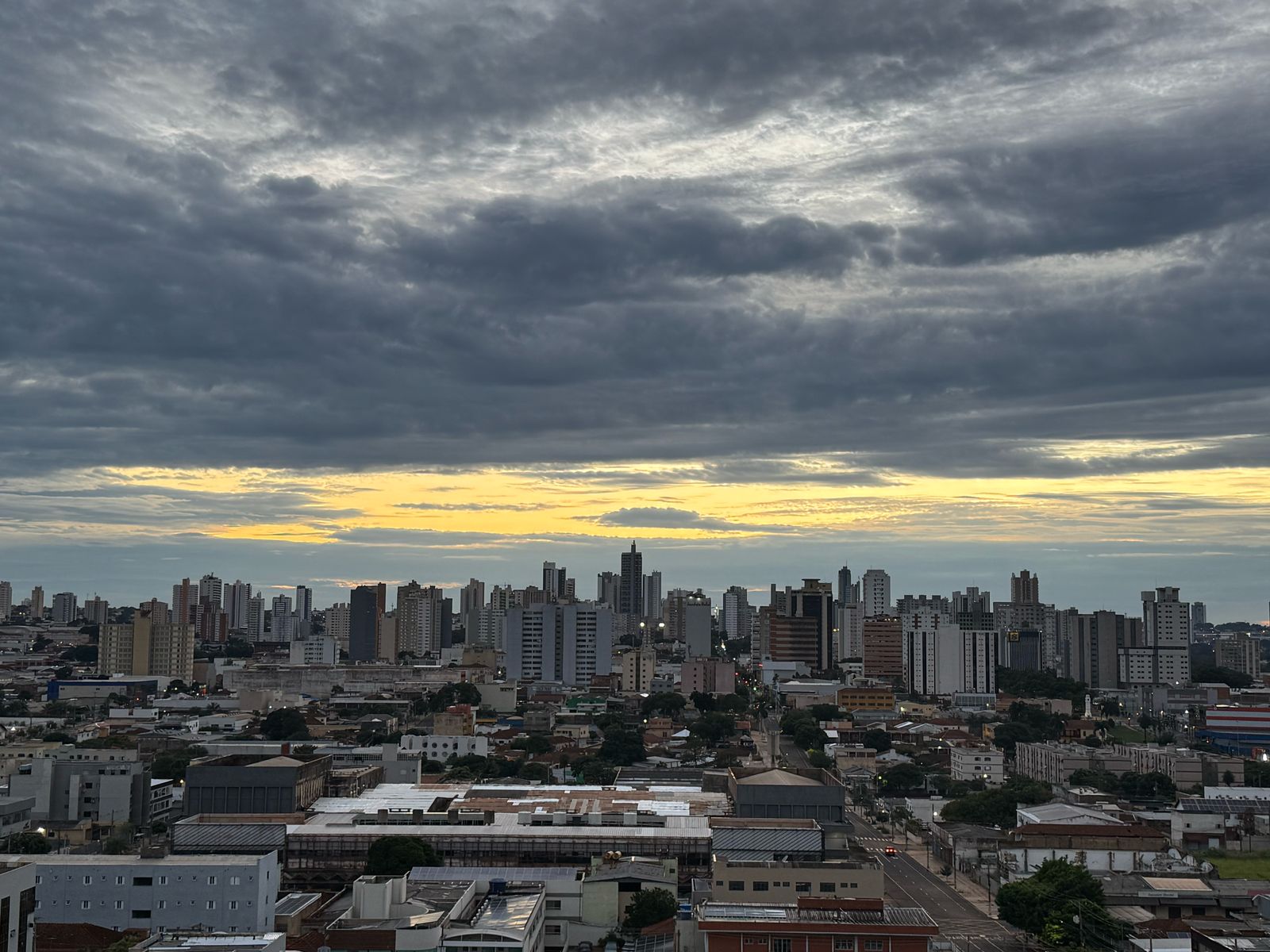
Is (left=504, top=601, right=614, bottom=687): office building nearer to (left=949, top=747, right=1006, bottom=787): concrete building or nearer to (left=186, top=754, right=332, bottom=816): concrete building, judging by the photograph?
(left=949, top=747, right=1006, bottom=787): concrete building

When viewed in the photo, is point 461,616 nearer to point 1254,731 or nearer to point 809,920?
point 1254,731

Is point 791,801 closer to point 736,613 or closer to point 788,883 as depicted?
point 788,883

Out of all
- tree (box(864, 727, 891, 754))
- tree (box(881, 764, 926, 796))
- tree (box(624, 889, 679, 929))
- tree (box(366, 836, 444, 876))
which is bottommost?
tree (box(881, 764, 926, 796))

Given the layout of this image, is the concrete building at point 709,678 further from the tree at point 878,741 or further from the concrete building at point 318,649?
the concrete building at point 318,649

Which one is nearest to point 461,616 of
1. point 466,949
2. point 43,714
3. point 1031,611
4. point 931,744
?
point 1031,611

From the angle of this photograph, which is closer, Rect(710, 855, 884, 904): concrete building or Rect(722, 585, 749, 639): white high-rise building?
Rect(710, 855, 884, 904): concrete building

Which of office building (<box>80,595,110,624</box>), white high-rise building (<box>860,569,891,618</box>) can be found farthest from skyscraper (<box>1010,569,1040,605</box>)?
office building (<box>80,595,110,624</box>)

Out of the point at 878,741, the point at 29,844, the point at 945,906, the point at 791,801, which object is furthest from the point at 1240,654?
the point at 29,844

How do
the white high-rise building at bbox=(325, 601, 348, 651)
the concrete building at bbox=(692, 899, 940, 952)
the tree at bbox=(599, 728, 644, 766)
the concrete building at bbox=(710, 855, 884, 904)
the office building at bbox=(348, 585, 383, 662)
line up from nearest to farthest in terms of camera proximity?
the concrete building at bbox=(692, 899, 940, 952) < the concrete building at bbox=(710, 855, 884, 904) < the tree at bbox=(599, 728, 644, 766) < the office building at bbox=(348, 585, 383, 662) < the white high-rise building at bbox=(325, 601, 348, 651)
